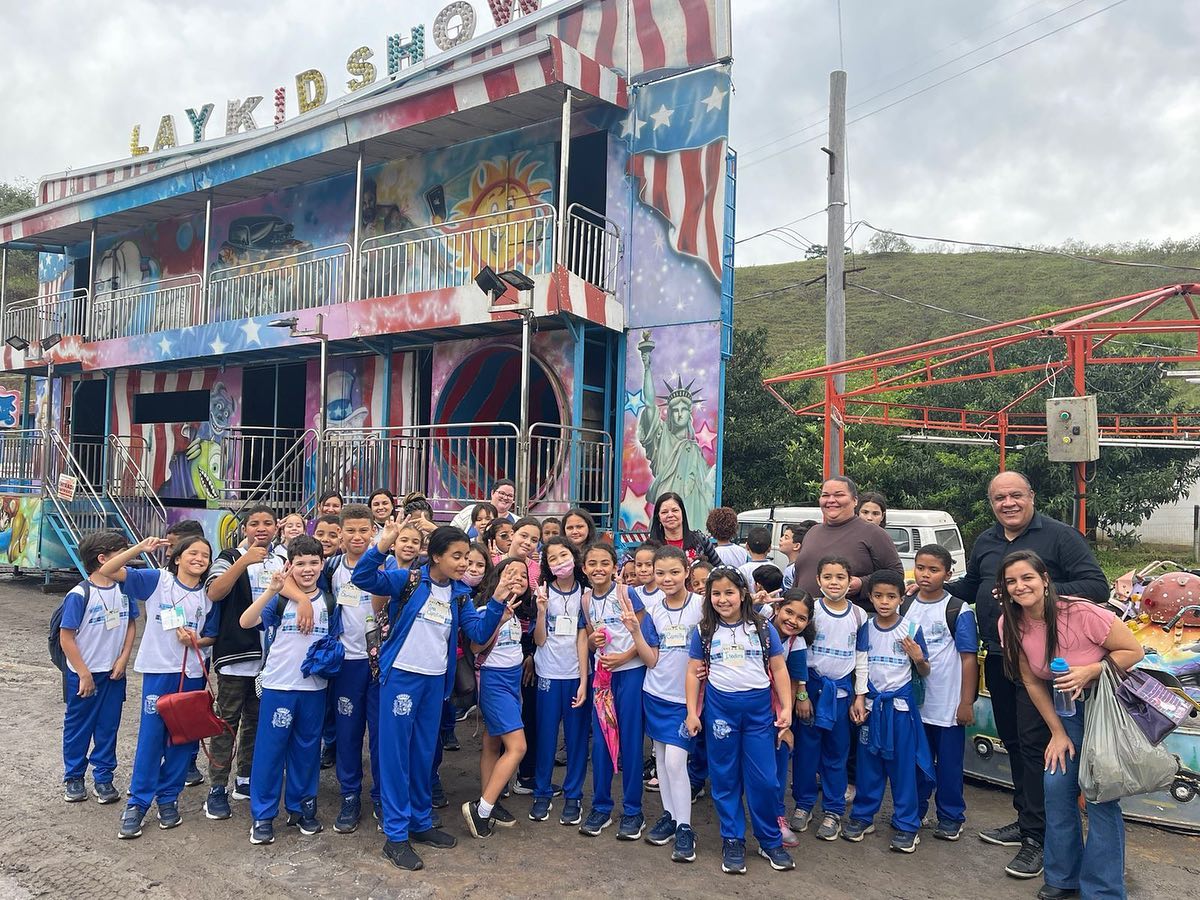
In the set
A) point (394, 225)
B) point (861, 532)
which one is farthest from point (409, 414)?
point (861, 532)

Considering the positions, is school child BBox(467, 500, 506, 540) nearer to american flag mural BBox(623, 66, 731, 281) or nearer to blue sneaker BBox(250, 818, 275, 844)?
blue sneaker BBox(250, 818, 275, 844)

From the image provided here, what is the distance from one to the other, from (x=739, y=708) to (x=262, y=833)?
8.33ft

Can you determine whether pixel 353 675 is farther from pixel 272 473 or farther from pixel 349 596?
pixel 272 473

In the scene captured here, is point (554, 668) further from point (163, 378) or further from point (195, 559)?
point (163, 378)

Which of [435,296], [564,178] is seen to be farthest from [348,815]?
[435,296]

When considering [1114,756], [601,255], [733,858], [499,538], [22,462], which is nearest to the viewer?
[1114,756]

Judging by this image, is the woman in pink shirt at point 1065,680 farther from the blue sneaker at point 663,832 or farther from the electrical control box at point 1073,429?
the electrical control box at point 1073,429

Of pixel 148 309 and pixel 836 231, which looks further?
pixel 148 309

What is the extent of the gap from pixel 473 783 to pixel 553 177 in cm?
838

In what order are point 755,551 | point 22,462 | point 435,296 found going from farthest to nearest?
1. point 22,462
2. point 435,296
3. point 755,551

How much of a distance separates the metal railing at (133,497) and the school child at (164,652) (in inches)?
336

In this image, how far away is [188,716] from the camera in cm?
453

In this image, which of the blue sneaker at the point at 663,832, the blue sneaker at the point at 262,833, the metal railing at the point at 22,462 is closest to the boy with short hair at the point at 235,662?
the blue sneaker at the point at 262,833

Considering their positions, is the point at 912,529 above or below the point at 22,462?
below
